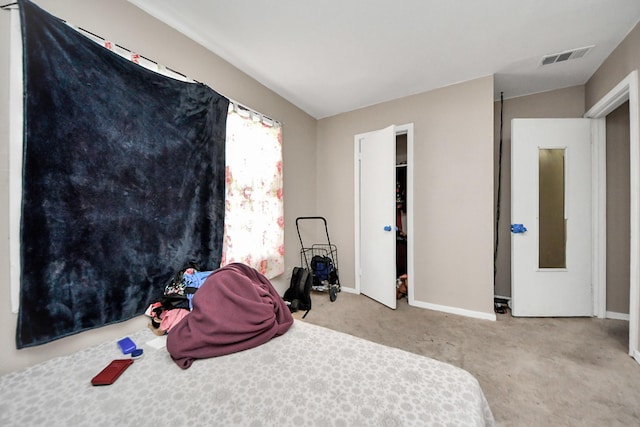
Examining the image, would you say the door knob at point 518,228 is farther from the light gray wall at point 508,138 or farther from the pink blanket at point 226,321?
the pink blanket at point 226,321

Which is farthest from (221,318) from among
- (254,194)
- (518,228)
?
(518,228)

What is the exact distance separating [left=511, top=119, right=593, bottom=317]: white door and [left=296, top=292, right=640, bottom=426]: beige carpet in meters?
0.22

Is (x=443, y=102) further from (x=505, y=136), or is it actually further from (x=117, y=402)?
(x=117, y=402)

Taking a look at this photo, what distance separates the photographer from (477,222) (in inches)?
96.0

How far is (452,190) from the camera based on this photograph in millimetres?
2557

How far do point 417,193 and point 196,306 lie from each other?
2494 millimetres

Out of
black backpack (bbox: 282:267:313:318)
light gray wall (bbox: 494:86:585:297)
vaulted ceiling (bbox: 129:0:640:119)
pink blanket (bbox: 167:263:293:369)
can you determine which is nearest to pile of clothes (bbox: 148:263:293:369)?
pink blanket (bbox: 167:263:293:369)

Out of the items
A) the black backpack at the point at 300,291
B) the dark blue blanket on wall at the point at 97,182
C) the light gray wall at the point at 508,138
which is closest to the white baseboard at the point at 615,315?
the light gray wall at the point at 508,138

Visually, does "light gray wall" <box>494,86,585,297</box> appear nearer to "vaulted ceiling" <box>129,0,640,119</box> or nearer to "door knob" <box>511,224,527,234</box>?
"vaulted ceiling" <box>129,0,640,119</box>

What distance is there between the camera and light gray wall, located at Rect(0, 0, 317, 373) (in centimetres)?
101

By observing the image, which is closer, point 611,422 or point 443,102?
point 611,422

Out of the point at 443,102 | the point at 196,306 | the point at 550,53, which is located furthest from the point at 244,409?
the point at 550,53

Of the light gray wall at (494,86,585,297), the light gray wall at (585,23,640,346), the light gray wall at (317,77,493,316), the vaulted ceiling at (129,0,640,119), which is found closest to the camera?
the vaulted ceiling at (129,0,640,119)

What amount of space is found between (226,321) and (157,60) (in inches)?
69.6
